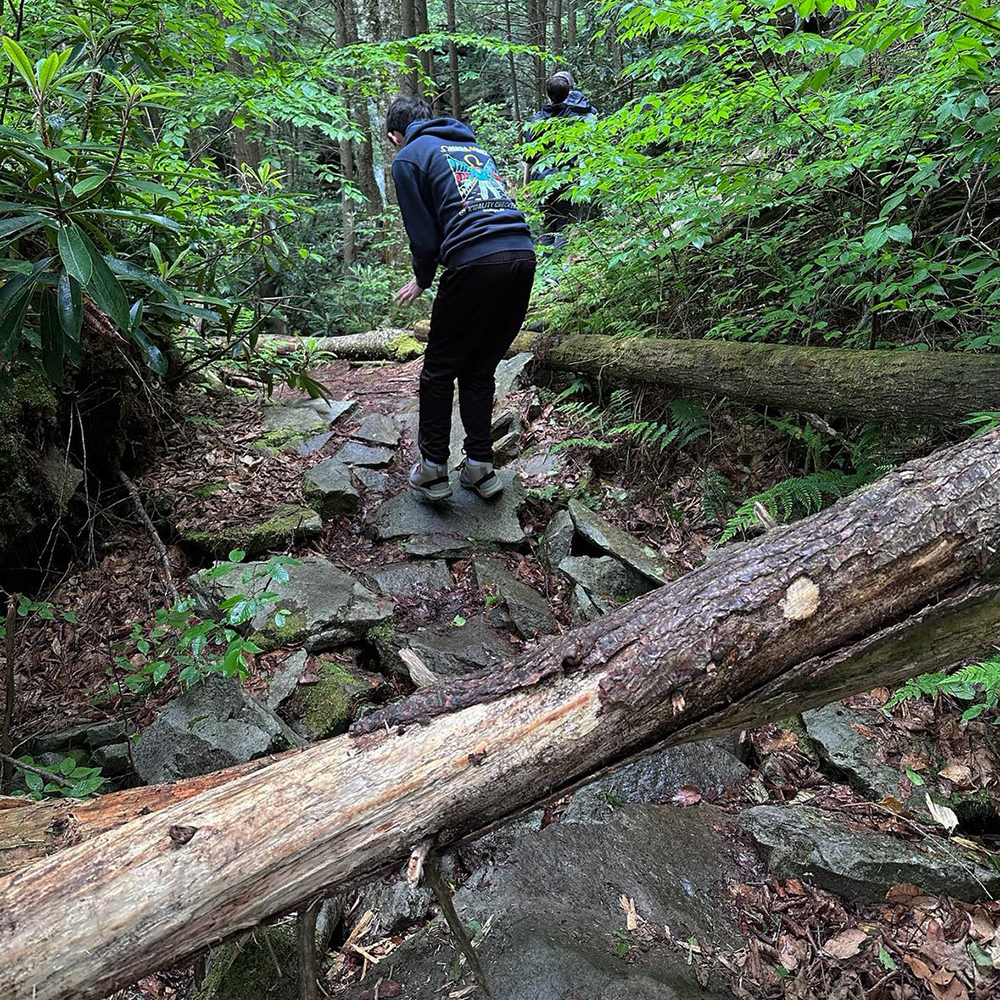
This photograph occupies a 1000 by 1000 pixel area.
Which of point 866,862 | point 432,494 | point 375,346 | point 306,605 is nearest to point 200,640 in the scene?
point 306,605

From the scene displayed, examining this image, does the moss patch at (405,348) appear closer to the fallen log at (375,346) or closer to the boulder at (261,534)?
the fallen log at (375,346)

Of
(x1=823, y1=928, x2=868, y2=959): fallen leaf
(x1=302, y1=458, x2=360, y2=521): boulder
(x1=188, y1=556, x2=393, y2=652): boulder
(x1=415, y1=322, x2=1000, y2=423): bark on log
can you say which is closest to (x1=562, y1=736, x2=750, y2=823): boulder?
(x1=823, y1=928, x2=868, y2=959): fallen leaf

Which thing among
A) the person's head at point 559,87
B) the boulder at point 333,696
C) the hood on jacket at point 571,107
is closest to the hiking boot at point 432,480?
the boulder at point 333,696

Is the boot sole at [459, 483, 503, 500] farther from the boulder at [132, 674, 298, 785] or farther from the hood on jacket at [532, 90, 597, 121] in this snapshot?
the hood on jacket at [532, 90, 597, 121]

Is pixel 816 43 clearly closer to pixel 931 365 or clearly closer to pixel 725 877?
pixel 931 365

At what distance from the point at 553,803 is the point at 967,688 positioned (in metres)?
1.99

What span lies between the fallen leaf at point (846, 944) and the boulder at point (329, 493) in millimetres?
3758

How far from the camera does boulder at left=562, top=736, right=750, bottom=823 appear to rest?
2.72 metres

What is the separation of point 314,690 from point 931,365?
11.7 feet

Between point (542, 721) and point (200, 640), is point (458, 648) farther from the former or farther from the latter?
point (542, 721)

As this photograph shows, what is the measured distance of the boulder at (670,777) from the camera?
2.72 m

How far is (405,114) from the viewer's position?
4.34 metres

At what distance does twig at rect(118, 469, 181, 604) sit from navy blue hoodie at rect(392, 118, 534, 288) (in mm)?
2464

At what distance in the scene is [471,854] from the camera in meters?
2.48
